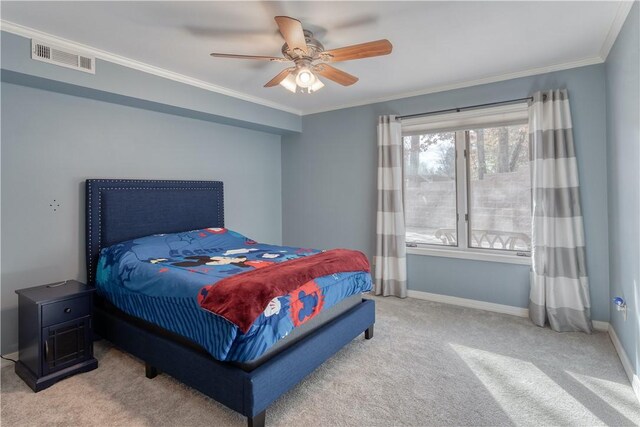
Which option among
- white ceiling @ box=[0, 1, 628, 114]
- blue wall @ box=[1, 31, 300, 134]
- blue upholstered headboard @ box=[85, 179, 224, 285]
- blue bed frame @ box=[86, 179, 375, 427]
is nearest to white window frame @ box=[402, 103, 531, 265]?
white ceiling @ box=[0, 1, 628, 114]

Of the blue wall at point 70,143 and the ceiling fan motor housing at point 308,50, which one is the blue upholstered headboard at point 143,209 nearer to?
the blue wall at point 70,143

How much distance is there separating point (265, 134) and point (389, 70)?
2.17m

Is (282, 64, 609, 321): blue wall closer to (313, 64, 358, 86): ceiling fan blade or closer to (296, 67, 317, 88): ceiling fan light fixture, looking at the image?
(313, 64, 358, 86): ceiling fan blade

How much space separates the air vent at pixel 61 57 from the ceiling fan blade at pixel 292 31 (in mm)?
1744

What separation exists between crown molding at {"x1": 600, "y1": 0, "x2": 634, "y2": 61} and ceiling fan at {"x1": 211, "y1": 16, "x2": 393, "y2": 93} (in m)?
1.52

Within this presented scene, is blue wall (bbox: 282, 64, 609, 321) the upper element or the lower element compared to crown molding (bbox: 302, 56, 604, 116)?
lower

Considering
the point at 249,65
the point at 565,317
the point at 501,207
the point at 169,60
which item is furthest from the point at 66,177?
the point at 565,317

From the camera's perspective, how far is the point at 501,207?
3547 mm

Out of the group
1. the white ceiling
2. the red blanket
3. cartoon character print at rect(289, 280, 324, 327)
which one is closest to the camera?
the red blanket

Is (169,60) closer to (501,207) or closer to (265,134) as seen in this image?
(265,134)

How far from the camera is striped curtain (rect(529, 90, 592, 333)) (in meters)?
2.97

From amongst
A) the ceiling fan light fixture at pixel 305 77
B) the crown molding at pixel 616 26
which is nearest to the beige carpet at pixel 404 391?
the ceiling fan light fixture at pixel 305 77

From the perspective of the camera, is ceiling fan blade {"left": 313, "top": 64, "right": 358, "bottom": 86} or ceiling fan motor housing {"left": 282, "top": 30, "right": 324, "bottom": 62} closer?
ceiling fan motor housing {"left": 282, "top": 30, "right": 324, "bottom": 62}

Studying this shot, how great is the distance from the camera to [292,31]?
2.00m
